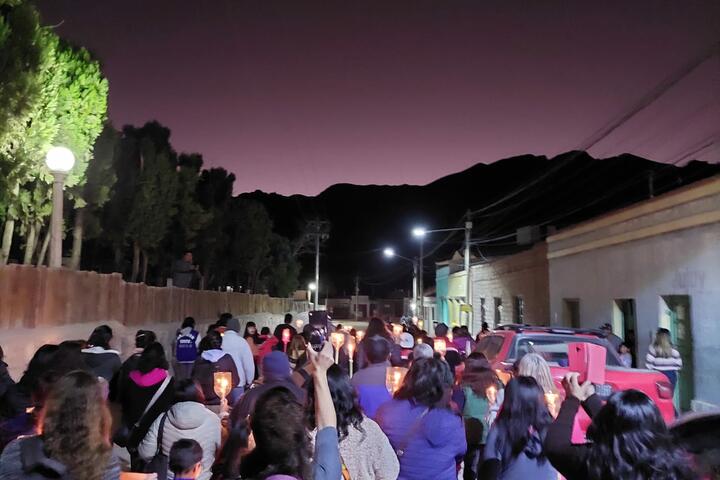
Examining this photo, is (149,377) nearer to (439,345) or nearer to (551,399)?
(551,399)

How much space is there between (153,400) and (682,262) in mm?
12412

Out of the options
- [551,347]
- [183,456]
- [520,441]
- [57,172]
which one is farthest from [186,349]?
[520,441]

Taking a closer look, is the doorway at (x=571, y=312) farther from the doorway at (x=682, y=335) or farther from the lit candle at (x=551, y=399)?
the lit candle at (x=551, y=399)

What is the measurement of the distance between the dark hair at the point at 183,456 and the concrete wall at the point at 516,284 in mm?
20733

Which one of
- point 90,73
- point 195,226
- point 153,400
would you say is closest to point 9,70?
point 90,73

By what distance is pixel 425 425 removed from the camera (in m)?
4.64

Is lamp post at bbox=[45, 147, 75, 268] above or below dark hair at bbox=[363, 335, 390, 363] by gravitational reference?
above

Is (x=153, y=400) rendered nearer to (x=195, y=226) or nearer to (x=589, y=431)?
(x=589, y=431)

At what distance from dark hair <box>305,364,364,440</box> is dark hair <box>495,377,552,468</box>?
0.99 meters

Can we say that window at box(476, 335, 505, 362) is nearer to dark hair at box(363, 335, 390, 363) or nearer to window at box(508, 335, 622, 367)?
window at box(508, 335, 622, 367)

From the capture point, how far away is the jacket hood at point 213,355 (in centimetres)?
783

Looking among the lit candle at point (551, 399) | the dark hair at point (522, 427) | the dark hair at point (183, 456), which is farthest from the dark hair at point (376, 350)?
the dark hair at point (183, 456)

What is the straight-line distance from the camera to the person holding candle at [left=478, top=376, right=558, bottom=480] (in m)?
4.18

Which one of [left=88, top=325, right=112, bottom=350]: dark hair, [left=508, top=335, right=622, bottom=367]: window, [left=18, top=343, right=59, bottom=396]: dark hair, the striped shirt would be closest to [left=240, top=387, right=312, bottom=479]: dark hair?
[left=18, top=343, right=59, bottom=396]: dark hair
